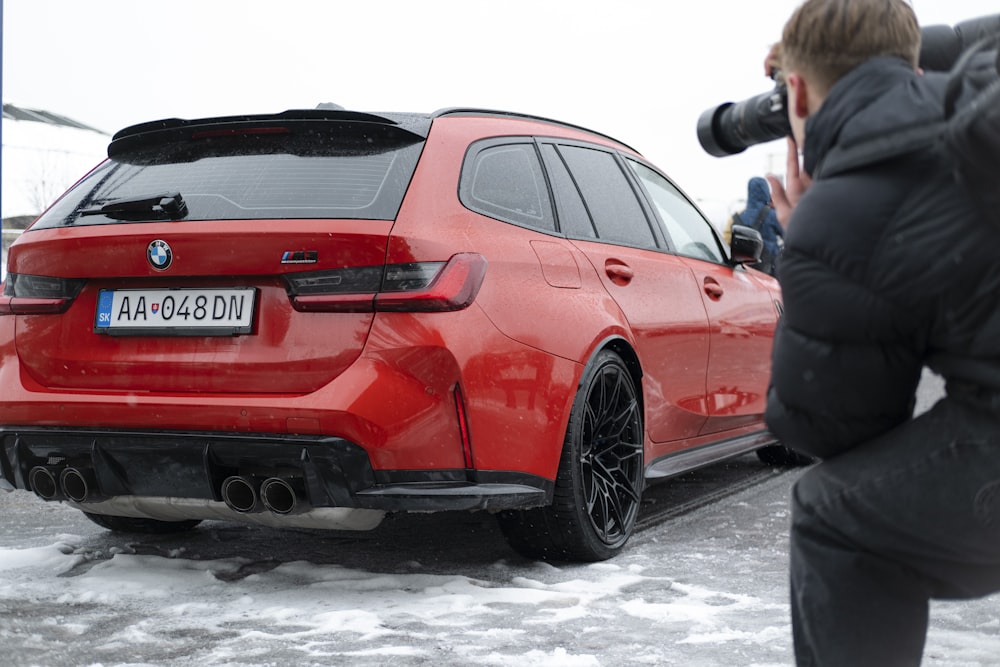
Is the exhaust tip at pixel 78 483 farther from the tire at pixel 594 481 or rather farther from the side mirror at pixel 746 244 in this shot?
the side mirror at pixel 746 244

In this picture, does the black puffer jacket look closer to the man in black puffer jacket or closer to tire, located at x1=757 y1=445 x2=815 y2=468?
the man in black puffer jacket

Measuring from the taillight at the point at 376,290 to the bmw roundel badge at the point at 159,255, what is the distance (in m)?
0.41

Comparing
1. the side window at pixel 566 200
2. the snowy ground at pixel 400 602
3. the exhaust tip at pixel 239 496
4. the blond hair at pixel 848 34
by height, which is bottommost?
the snowy ground at pixel 400 602

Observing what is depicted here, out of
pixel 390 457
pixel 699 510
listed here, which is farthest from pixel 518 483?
pixel 699 510

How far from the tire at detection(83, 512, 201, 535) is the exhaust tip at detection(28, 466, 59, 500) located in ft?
3.15

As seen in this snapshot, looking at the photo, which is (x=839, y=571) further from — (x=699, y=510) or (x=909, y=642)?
(x=699, y=510)

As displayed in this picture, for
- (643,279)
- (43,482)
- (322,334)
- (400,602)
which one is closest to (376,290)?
(322,334)

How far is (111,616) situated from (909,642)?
266 centimetres

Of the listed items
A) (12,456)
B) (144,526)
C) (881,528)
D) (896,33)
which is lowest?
(144,526)

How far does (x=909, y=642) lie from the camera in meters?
1.74

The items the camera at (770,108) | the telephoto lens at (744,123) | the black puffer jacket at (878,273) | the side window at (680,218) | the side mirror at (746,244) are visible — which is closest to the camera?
the black puffer jacket at (878,273)

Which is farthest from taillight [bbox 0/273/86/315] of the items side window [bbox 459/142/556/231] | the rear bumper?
side window [bbox 459/142/556/231]

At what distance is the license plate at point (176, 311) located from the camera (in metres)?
3.70

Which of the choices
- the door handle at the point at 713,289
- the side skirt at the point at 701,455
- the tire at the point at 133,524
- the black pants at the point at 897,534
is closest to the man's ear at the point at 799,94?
the black pants at the point at 897,534
